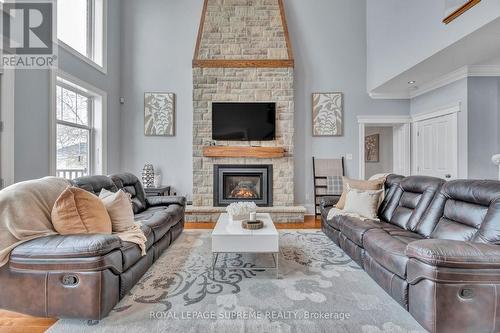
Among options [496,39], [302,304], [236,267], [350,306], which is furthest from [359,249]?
[496,39]

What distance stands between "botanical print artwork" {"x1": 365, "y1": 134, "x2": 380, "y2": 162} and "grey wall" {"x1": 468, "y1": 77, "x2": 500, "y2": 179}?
3.57 meters

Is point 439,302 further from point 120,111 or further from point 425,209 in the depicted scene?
point 120,111

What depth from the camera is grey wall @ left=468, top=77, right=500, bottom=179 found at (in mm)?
3867

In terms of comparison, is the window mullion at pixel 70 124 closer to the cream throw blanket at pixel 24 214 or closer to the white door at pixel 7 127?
the white door at pixel 7 127

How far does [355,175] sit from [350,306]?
149 inches

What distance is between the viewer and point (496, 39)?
9.65 feet

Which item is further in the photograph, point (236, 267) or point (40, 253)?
point (236, 267)

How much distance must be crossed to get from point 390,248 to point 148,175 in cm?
441

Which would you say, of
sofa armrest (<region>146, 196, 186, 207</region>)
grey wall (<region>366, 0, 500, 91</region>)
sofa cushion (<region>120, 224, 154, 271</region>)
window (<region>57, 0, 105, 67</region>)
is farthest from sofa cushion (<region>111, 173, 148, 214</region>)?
grey wall (<region>366, 0, 500, 91</region>)

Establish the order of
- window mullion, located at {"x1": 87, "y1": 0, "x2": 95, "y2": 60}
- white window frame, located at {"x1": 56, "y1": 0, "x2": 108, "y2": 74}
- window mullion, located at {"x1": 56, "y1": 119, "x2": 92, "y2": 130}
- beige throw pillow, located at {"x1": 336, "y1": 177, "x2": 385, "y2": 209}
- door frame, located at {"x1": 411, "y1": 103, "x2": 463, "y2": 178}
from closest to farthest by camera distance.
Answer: beige throw pillow, located at {"x1": 336, "y1": 177, "x2": 385, "y2": 209} < window mullion, located at {"x1": 56, "y1": 119, "x2": 92, "y2": 130} < door frame, located at {"x1": 411, "y1": 103, "x2": 463, "y2": 178} < white window frame, located at {"x1": 56, "y1": 0, "x2": 108, "y2": 74} < window mullion, located at {"x1": 87, "y1": 0, "x2": 95, "y2": 60}

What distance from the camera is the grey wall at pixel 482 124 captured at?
12.7 feet

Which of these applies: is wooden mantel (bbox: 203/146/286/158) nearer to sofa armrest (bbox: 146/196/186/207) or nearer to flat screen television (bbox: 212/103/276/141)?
flat screen television (bbox: 212/103/276/141)

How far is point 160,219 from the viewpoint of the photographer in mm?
2936

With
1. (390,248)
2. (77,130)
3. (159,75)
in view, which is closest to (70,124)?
(77,130)
